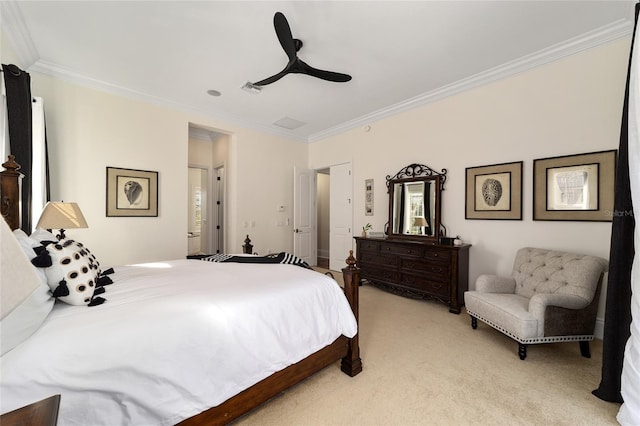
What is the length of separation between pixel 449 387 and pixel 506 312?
90cm

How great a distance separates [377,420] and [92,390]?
147cm

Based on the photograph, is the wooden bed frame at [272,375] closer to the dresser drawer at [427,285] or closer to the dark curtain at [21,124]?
the dark curtain at [21,124]

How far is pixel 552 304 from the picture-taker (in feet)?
7.23

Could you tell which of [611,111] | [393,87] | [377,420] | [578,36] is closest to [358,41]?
[393,87]

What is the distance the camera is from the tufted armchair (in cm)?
221

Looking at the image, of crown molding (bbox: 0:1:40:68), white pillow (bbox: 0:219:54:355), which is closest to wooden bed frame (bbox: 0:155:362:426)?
white pillow (bbox: 0:219:54:355)

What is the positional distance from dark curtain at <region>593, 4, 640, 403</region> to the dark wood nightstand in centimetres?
278

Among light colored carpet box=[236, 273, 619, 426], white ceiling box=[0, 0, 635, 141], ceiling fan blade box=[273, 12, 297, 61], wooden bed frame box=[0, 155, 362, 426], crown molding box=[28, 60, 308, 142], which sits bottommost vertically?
light colored carpet box=[236, 273, 619, 426]

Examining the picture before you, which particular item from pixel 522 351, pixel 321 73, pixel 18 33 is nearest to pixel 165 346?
pixel 321 73

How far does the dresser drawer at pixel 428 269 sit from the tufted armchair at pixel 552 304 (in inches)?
27.0

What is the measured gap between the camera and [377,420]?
5.31 feet

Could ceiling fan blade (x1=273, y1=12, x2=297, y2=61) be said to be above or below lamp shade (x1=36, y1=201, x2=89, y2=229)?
above

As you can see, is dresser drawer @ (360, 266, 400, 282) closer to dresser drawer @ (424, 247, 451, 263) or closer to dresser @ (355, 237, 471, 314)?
dresser @ (355, 237, 471, 314)

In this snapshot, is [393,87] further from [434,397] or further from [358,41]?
[434,397]
